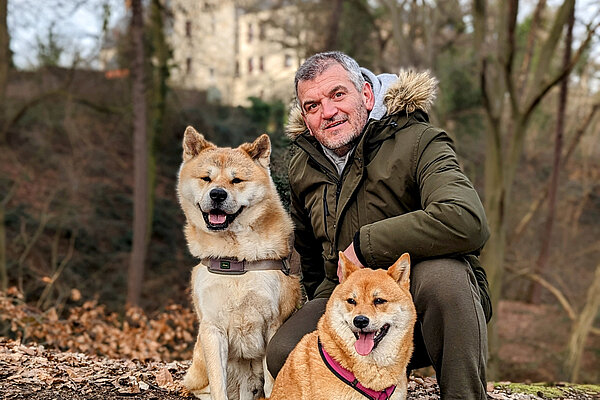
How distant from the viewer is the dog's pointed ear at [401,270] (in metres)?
2.86

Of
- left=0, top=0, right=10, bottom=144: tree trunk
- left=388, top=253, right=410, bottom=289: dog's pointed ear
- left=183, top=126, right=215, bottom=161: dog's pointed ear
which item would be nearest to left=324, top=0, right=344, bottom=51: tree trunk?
left=0, top=0, right=10, bottom=144: tree trunk

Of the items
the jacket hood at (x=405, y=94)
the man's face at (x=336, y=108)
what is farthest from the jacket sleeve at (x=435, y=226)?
the man's face at (x=336, y=108)

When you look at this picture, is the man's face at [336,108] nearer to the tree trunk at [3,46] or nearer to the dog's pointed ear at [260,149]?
the dog's pointed ear at [260,149]

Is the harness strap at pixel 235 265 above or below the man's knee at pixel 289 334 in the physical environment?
above

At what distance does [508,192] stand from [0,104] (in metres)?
10.6

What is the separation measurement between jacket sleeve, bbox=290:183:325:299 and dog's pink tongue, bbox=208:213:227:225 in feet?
1.77

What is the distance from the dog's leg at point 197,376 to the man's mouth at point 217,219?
2.38ft

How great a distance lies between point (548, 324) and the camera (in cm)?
1324

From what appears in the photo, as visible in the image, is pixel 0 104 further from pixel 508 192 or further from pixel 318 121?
pixel 318 121

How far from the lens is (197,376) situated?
3838 mm

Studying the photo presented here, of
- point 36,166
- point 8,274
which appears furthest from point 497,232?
point 36,166

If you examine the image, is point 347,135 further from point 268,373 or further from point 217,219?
point 268,373

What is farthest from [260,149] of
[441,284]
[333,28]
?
[333,28]

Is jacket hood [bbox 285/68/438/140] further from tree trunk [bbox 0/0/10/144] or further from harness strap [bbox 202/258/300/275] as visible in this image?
tree trunk [bbox 0/0/10/144]
